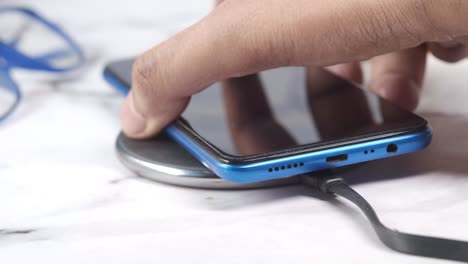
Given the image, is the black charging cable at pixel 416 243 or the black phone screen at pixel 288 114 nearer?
the black charging cable at pixel 416 243

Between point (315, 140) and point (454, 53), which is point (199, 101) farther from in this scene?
point (454, 53)

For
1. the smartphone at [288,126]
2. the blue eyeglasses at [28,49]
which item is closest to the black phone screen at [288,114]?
the smartphone at [288,126]

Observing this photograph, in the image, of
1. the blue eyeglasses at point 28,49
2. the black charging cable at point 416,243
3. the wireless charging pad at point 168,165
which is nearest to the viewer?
the black charging cable at point 416,243

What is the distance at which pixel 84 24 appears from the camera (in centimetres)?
127

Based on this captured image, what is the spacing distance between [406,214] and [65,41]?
706 millimetres

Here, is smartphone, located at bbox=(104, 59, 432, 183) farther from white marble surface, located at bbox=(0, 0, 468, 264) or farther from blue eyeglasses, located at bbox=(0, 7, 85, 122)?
blue eyeglasses, located at bbox=(0, 7, 85, 122)

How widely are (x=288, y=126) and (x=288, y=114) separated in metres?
0.03

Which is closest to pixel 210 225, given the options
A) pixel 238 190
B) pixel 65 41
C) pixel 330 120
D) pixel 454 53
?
pixel 238 190

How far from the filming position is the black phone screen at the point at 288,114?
2.33ft

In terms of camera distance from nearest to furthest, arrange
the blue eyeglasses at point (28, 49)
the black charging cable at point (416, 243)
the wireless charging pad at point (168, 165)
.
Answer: the black charging cable at point (416, 243)
the wireless charging pad at point (168, 165)
the blue eyeglasses at point (28, 49)

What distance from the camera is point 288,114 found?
2.60 feet

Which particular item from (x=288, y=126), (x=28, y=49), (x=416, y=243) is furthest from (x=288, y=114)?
(x=28, y=49)

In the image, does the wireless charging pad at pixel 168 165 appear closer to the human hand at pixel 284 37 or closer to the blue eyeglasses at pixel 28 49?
the human hand at pixel 284 37

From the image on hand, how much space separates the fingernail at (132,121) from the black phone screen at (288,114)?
0.04m
